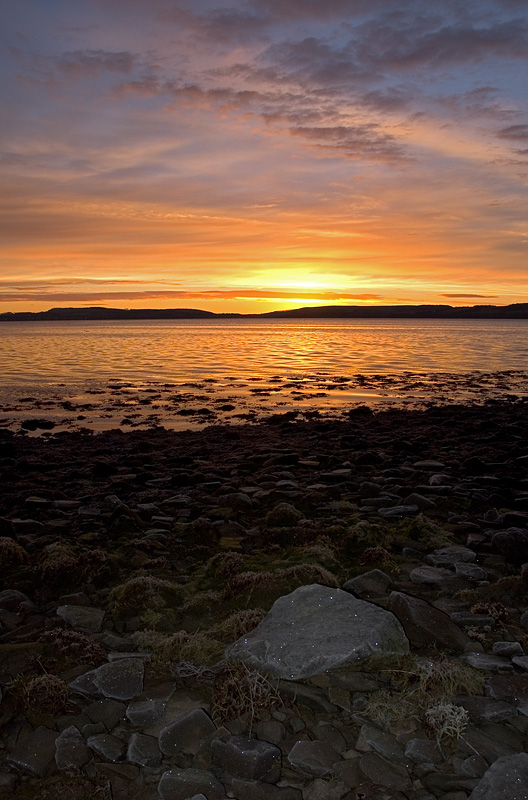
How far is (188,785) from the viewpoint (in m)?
3.91

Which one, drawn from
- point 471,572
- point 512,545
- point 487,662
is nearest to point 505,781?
point 487,662

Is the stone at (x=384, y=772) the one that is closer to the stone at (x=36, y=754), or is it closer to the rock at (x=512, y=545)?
the stone at (x=36, y=754)

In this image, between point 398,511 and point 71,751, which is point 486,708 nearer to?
point 71,751

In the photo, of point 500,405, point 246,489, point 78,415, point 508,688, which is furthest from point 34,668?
point 500,405

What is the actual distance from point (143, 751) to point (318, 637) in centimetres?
170

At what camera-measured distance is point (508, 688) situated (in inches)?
188

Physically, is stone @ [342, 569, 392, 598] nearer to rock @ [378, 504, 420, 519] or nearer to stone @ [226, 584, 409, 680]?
stone @ [226, 584, 409, 680]

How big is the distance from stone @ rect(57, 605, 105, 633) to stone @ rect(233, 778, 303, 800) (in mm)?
2572

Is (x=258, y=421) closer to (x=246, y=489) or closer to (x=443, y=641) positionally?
(x=246, y=489)

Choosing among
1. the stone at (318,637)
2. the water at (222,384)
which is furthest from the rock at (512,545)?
the water at (222,384)

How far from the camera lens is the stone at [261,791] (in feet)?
12.6

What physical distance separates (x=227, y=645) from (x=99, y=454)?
1216 centimetres

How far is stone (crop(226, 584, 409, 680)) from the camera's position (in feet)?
16.2

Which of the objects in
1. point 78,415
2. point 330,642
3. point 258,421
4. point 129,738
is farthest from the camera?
point 78,415
